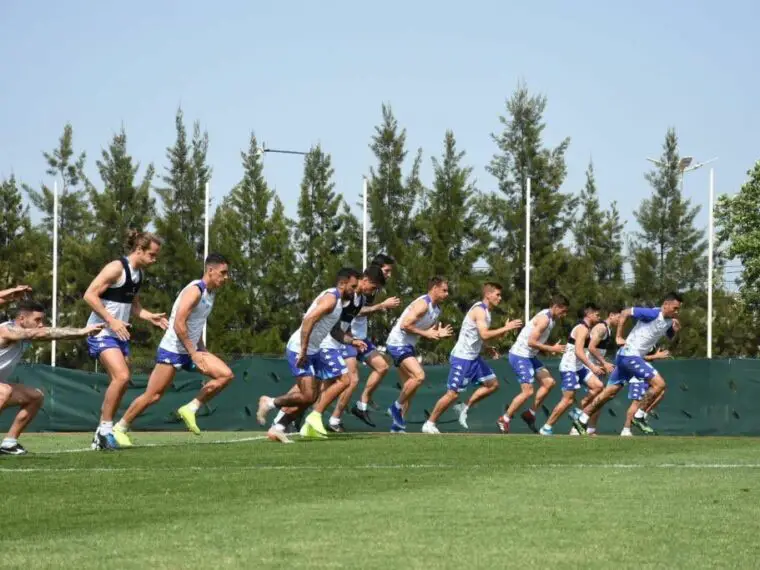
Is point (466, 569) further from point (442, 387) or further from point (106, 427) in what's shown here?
point (442, 387)

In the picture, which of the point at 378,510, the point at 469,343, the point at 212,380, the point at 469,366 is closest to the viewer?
the point at 378,510

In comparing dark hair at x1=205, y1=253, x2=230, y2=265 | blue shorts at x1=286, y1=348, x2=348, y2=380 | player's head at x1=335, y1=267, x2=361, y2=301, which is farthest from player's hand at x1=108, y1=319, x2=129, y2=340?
player's head at x1=335, y1=267, x2=361, y2=301

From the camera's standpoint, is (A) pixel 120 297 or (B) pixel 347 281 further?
(B) pixel 347 281

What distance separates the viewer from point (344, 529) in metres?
7.03

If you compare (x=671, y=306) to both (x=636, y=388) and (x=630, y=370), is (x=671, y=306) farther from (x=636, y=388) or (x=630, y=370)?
(x=636, y=388)

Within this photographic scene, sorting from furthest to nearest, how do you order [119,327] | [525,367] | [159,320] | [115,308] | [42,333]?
[525,367]
[159,320]
[115,308]
[119,327]
[42,333]

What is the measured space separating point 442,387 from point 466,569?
20595 millimetres

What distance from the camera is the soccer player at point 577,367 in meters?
22.1

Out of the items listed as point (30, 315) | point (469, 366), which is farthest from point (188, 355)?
point (469, 366)

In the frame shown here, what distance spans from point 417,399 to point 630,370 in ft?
20.4

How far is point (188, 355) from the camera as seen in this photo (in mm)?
14852

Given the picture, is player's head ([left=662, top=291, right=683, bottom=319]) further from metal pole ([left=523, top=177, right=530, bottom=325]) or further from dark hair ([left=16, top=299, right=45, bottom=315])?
metal pole ([left=523, top=177, right=530, bottom=325])

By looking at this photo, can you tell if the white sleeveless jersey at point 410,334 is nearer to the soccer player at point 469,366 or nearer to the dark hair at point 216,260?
the soccer player at point 469,366

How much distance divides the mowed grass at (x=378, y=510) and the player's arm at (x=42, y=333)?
3.72ft
